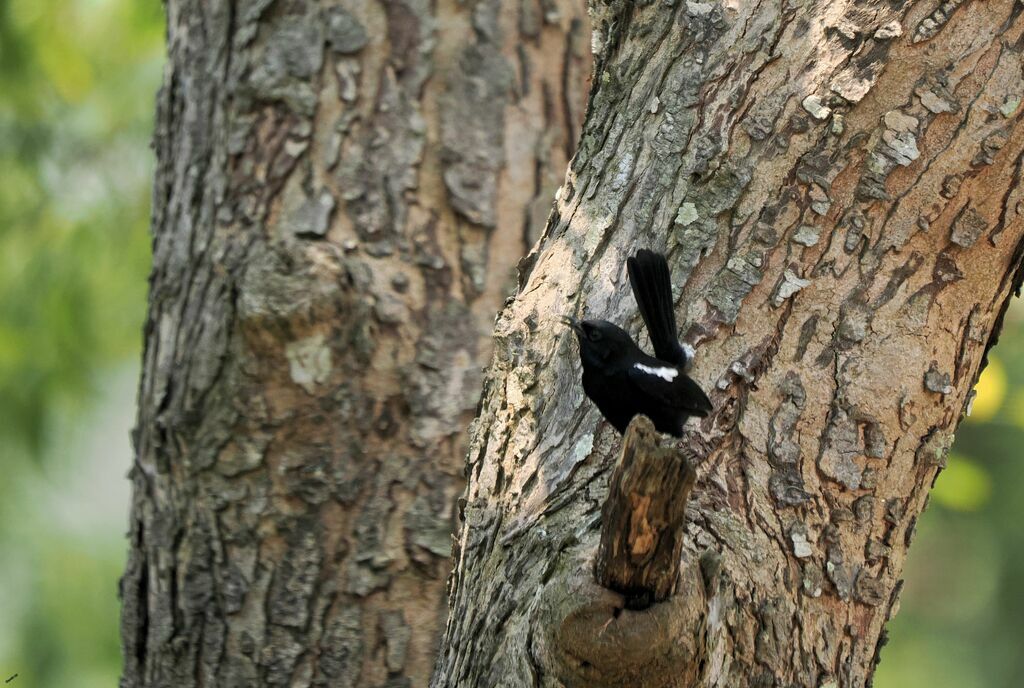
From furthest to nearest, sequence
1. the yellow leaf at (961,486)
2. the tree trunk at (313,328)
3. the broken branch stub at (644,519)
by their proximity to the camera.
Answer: the yellow leaf at (961,486)
the tree trunk at (313,328)
the broken branch stub at (644,519)

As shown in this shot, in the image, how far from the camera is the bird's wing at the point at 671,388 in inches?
86.6

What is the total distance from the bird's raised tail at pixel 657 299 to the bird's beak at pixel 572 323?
153 mm

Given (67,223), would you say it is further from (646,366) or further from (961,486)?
(961,486)

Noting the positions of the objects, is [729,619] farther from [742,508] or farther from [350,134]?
[350,134]

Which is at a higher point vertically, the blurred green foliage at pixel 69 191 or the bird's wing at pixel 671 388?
the blurred green foliage at pixel 69 191

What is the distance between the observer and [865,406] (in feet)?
7.49

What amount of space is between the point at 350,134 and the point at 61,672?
406 cm

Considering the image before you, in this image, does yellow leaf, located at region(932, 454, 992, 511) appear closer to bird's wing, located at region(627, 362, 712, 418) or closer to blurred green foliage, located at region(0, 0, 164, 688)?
bird's wing, located at region(627, 362, 712, 418)

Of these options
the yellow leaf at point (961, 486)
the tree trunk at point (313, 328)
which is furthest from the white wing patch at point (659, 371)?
the yellow leaf at point (961, 486)

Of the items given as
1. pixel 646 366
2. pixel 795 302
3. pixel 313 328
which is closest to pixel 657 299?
pixel 646 366

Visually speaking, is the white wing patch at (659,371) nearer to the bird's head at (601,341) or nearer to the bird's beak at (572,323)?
the bird's head at (601,341)

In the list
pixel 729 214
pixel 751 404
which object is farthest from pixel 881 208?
pixel 751 404

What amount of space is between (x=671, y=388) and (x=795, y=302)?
1.23 feet

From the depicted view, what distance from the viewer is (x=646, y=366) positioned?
2.26m
